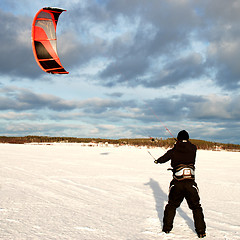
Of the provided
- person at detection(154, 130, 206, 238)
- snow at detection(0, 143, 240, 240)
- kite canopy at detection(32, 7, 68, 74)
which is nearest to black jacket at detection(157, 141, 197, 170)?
person at detection(154, 130, 206, 238)

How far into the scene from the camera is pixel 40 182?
26.9ft

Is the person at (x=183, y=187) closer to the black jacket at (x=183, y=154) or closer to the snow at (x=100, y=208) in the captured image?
the black jacket at (x=183, y=154)

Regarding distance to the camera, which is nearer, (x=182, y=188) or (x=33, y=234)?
(x=33, y=234)

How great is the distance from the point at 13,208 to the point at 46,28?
726cm

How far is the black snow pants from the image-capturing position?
14.1 feet

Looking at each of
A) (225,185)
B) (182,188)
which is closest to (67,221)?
(182,188)

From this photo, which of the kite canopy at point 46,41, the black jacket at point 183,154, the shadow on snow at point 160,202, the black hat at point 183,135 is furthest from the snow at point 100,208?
the kite canopy at point 46,41

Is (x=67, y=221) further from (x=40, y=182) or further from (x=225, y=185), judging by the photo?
(x=225, y=185)

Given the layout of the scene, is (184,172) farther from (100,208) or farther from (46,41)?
(46,41)

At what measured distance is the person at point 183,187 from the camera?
4.32 metres

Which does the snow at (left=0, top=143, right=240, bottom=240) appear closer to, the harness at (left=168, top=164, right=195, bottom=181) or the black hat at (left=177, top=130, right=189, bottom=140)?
the harness at (left=168, top=164, right=195, bottom=181)

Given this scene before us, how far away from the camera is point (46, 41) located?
9555 mm

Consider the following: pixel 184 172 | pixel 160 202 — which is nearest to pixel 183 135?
pixel 184 172

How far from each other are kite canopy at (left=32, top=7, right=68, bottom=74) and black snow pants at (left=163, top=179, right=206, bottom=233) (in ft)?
22.2
